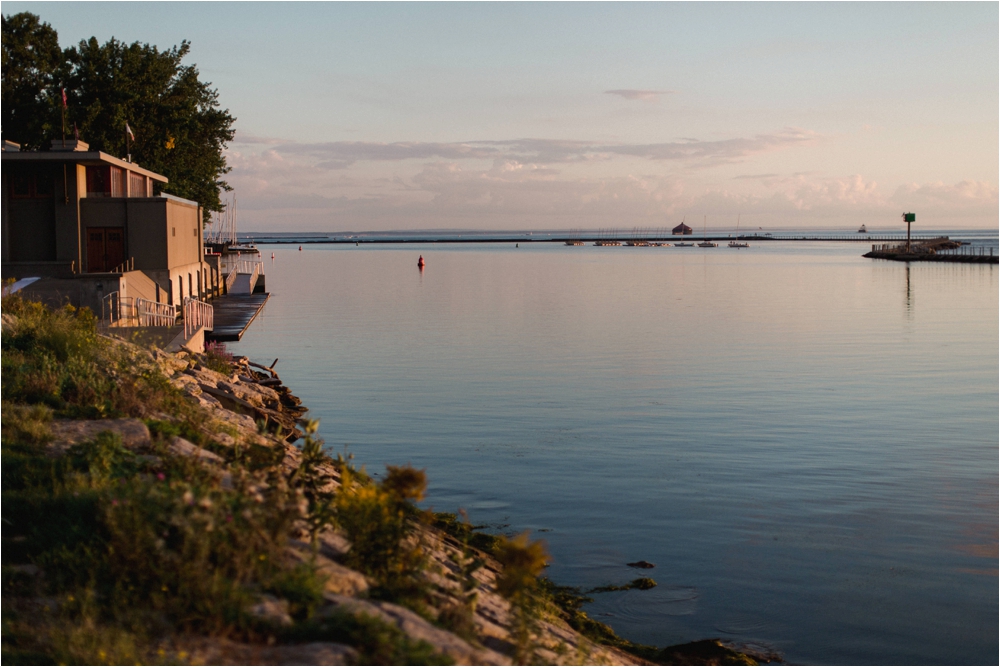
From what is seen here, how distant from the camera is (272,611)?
639 cm

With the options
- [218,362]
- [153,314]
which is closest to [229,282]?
[153,314]

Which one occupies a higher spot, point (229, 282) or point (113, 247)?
point (113, 247)

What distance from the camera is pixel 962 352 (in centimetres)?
3512

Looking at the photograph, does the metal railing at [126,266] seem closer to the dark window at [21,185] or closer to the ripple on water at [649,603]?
the dark window at [21,185]

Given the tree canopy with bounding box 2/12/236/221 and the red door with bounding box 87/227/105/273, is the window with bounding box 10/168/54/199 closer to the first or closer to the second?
the red door with bounding box 87/227/105/273

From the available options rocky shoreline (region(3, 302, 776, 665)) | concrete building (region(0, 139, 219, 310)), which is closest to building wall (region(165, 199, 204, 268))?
concrete building (region(0, 139, 219, 310))

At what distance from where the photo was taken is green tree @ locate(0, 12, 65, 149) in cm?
6078

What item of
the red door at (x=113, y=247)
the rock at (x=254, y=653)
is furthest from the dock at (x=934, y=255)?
the rock at (x=254, y=653)

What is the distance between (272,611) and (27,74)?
7078cm

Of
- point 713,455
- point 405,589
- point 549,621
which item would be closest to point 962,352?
point 713,455

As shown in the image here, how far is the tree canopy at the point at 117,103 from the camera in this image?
5819cm

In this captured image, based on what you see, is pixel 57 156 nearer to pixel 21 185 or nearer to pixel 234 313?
pixel 21 185

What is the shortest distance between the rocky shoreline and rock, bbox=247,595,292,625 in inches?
0.4

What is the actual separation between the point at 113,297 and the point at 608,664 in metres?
27.1
